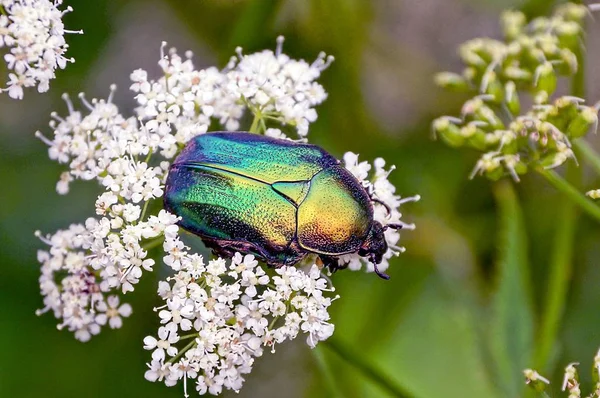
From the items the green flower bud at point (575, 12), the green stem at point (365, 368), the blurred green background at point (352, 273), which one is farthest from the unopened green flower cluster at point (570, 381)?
the green flower bud at point (575, 12)

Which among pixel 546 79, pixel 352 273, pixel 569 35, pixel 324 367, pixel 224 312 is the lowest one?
pixel 352 273

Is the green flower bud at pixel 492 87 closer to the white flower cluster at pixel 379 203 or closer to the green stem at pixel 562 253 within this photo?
the green stem at pixel 562 253

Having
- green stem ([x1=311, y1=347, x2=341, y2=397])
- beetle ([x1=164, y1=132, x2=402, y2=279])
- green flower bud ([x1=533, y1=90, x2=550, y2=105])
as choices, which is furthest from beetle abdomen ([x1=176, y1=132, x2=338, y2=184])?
green flower bud ([x1=533, y1=90, x2=550, y2=105])

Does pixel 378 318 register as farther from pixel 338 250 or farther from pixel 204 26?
pixel 204 26

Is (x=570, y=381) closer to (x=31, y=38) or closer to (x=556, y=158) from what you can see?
(x=556, y=158)

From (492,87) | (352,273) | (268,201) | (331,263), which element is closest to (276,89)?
(268,201)

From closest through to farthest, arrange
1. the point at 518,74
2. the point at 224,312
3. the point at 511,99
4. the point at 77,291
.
Result: the point at 224,312 → the point at 77,291 → the point at 511,99 → the point at 518,74
